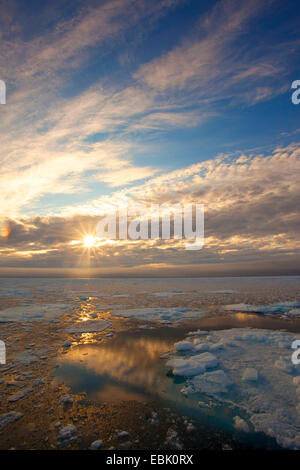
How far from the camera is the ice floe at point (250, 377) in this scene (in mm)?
4840

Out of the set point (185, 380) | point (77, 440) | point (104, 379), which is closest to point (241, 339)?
point (185, 380)

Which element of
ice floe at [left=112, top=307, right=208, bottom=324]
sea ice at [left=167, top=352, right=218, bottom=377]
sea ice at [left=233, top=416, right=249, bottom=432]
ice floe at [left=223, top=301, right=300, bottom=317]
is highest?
sea ice at [left=233, top=416, right=249, bottom=432]

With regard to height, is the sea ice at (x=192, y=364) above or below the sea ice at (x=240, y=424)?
below

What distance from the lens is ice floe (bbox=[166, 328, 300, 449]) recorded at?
4.84 meters

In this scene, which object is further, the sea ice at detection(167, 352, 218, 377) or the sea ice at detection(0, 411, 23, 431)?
the sea ice at detection(167, 352, 218, 377)

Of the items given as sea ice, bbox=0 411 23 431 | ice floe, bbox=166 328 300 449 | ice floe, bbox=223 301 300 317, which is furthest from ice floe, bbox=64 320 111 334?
ice floe, bbox=223 301 300 317

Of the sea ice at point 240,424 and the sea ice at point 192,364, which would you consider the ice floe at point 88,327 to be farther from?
the sea ice at point 240,424

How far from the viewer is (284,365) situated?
7445 millimetres

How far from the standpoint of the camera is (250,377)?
6.66 metres
